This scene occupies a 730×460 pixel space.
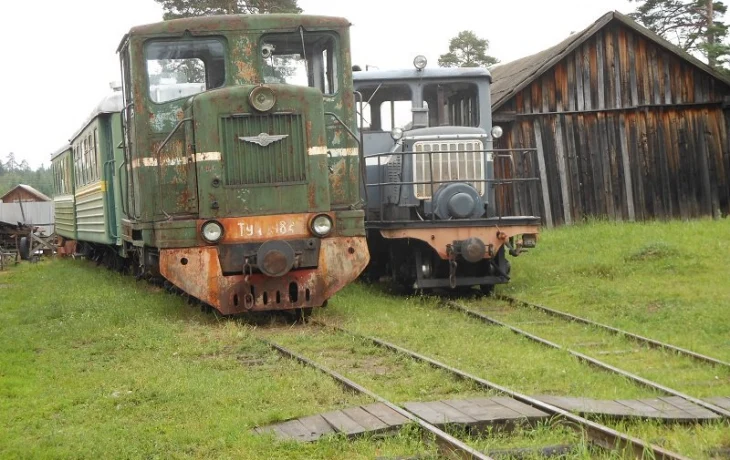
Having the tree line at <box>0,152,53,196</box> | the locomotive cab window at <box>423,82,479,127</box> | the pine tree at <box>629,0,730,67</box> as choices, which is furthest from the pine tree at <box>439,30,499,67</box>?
the tree line at <box>0,152,53,196</box>

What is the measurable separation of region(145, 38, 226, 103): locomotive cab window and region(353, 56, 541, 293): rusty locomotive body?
186cm

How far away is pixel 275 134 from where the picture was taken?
10.6m

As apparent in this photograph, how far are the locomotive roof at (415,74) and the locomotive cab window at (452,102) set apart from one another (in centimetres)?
16

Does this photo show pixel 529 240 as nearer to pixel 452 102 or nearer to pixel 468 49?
pixel 452 102

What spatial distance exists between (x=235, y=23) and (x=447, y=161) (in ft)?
11.6

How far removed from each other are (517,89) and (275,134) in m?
10.9

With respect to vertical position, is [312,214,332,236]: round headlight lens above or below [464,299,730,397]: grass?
above

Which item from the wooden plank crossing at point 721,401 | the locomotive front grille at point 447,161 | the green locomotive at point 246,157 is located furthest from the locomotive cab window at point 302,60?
the wooden plank crossing at point 721,401

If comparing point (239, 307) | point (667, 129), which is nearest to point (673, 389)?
point (239, 307)

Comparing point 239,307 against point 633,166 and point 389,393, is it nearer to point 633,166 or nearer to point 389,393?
point 389,393

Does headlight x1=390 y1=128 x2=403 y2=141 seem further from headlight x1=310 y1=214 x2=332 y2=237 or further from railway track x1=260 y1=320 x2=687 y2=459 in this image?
railway track x1=260 y1=320 x2=687 y2=459

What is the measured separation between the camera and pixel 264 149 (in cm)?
1066

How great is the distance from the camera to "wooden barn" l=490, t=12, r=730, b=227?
21.3 meters

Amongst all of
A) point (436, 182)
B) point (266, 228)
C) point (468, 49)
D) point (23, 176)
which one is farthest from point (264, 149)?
point (23, 176)
